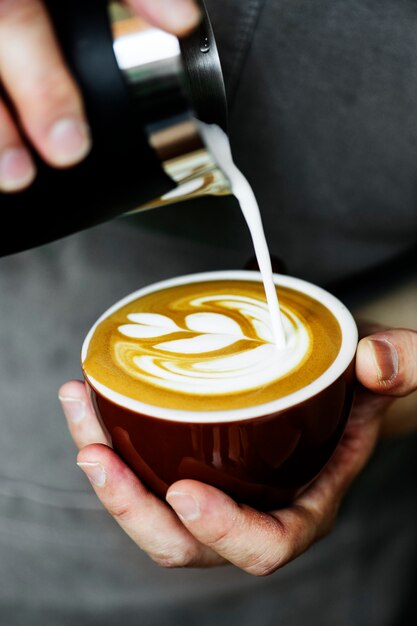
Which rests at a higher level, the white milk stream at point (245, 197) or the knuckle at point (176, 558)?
the white milk stream at point (245, 197)

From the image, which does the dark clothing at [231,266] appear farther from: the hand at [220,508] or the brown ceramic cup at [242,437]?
the brown ceramic cup at [242,437]

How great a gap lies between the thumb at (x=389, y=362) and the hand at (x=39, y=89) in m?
0.34

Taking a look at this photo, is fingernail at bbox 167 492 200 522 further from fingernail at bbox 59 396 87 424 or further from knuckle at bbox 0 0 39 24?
knuckle at bbox 0 0 39 24

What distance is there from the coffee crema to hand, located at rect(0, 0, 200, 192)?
219 mm

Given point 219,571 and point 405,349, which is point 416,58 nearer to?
point 405,349

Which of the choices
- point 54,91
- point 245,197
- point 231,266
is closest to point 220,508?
point 245,197

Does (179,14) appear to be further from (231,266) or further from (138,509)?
(231,266)

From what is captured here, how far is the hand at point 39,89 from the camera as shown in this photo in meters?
0.46

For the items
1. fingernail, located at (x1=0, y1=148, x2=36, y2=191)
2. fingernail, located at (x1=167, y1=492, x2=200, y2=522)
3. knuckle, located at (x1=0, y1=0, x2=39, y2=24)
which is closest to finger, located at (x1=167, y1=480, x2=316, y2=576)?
fingernail, located at (x1=167, y1=492, x2=200, y2=522)

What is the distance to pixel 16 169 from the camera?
1.64 feet

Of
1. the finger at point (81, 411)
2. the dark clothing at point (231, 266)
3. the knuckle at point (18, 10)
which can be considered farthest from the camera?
the dark clothing at point (231, 266)

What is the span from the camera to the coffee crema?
2.03 feet

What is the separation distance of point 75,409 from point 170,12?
0.46 metres

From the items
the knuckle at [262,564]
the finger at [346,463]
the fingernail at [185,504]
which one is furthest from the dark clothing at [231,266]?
the fingernail at [185,504]
